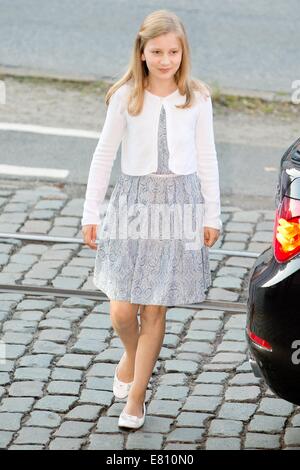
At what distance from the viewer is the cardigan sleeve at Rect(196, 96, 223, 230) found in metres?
5.14

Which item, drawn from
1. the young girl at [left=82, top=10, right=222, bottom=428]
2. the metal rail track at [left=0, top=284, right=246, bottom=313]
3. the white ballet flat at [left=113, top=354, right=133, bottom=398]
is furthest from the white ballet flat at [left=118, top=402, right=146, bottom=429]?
the metal rail track at [left=0, top=284, right=246, bottom=313]

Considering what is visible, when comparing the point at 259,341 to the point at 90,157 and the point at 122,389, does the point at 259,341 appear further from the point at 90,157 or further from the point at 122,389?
the point at 90,157

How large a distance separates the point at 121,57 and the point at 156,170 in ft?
19.4

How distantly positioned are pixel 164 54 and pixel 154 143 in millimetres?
364

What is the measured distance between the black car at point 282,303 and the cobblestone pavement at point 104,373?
0.53 meters

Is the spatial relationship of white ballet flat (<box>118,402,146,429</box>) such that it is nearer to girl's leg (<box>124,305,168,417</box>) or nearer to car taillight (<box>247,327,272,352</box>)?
girl's leg (<box>124,305,168,417</box>)

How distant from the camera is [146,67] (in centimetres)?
511

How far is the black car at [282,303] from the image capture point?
177 inches

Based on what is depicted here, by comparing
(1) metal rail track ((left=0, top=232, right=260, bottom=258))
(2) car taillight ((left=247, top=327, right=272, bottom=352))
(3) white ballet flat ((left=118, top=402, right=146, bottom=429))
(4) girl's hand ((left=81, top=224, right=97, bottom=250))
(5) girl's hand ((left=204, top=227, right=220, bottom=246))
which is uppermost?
(5) girl's hand ((left=204, top=227, right=220, bottom=246))

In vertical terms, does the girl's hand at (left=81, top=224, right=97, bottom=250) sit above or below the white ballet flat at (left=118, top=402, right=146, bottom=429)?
above

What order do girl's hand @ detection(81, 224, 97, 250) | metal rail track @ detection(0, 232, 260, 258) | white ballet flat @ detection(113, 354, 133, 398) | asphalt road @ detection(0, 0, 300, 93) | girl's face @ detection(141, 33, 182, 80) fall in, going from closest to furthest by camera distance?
girl's face @ detection(141, 33, 182, 80) < girl's hand @ detection(81, 224, 97, 250) < white ballet flat @ detection(113, 354, 133, 398) < metal rail track @ detection(0, 232, 260, 258) < asphalt road @ detection(0, 0, 300, 93)

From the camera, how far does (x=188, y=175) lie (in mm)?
5129

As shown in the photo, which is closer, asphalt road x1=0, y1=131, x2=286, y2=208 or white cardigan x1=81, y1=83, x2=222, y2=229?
white cardigan x1=81, y1=83, x2=222, y2=229

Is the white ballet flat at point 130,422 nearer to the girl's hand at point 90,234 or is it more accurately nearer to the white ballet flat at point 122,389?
the white ballet flat at point 122,389
